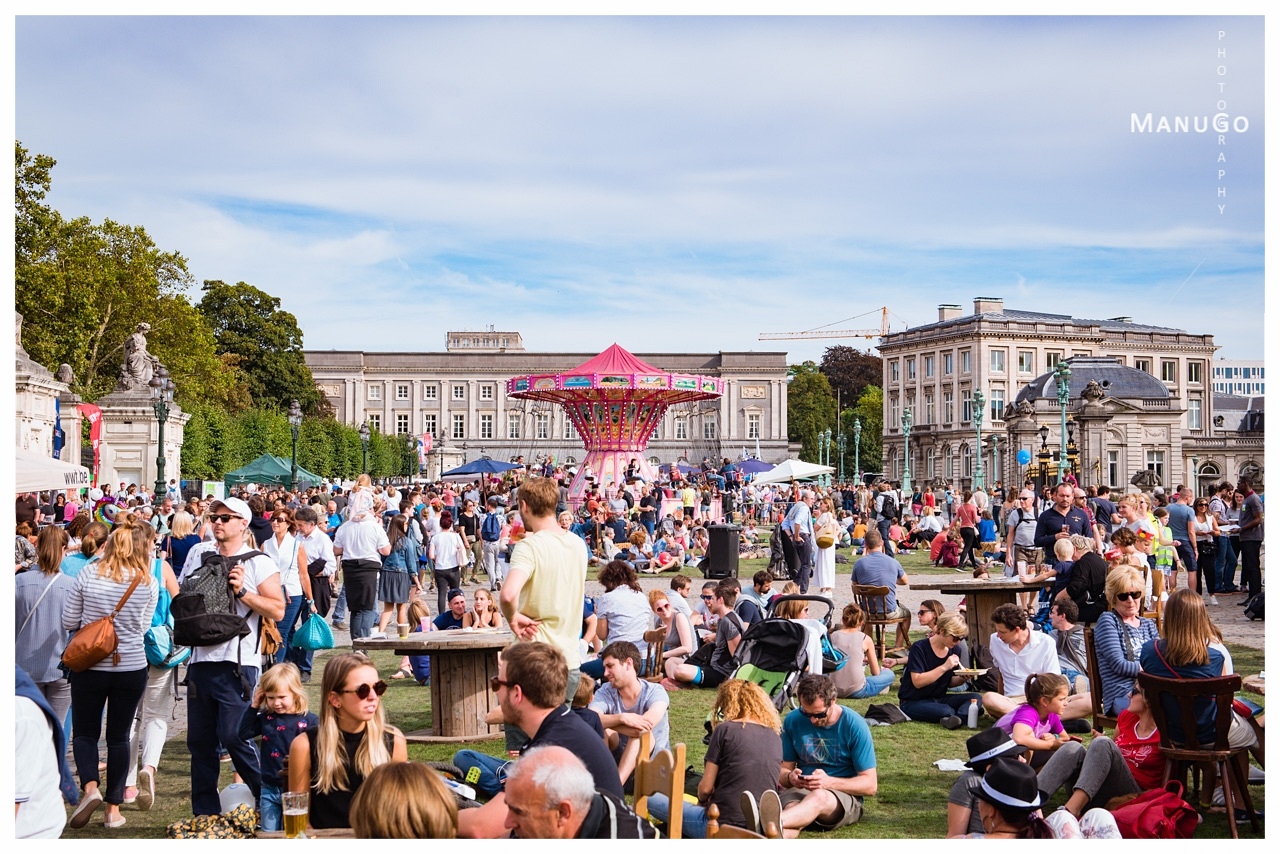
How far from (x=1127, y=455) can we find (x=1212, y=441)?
861 inches

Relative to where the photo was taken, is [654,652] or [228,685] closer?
[228,685]

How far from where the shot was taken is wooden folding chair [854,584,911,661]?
10.6 m

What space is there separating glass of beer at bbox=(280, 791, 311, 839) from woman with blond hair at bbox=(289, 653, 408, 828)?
89 millimetres

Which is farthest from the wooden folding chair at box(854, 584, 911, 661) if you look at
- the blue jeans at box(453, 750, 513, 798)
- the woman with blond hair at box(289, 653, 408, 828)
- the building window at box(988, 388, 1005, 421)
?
the building window at box(988, 388, 1005, 421)

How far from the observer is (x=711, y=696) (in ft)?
29.9

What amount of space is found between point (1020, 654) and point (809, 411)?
332 ft

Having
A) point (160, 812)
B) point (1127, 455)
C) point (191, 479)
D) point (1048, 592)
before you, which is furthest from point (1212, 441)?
point (160, 812)

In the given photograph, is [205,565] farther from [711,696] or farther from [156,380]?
[156,380]

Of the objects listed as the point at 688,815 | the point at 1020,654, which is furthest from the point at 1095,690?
the point at 688,815

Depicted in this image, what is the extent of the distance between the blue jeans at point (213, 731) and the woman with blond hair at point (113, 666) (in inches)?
12.4

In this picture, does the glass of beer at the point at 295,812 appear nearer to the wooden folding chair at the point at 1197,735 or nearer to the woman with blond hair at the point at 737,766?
the woman with blond hair at the point at 737,766

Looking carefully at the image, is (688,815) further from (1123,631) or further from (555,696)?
(1123,631)

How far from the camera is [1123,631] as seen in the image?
6926 millimetres

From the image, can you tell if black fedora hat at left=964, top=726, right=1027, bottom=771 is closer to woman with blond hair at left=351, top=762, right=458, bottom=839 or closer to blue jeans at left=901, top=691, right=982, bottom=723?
woman with blond hair at left=351, top=762, right=458, bottom=839
